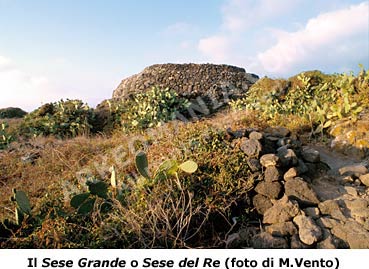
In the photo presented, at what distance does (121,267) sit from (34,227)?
1.04 m

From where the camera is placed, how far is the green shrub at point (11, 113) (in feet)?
57.0

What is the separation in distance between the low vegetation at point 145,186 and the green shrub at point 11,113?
35.5 ft

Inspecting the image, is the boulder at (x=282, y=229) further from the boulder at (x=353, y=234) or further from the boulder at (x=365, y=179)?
the boulder at (x=365, y=179)

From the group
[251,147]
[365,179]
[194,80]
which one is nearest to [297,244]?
[251,147]

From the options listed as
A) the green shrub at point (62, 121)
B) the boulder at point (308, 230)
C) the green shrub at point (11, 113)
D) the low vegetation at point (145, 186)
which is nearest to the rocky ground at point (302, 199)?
the boulder at point (308, 230)

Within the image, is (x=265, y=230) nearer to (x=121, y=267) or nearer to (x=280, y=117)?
(x=121, y=267)

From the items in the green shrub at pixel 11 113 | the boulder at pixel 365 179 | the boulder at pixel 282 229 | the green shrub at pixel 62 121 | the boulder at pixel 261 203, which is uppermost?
the green shrub at pixel 11 113

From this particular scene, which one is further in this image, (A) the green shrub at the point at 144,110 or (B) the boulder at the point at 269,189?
(A) the green shrub at the point at 144,110

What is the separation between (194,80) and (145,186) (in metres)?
11.6

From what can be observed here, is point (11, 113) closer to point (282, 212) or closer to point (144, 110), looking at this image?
point (144, 110)

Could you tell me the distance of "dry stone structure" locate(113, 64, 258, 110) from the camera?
13.7 m

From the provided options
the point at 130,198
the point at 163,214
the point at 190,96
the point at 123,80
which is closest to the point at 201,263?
the point at 163,214

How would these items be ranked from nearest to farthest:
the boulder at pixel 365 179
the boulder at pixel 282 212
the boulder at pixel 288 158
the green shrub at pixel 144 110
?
the boulder at pixel 282 212
the boulder at pixel 288 158
the boulder at pixel 365 179
the green shrub at pixel 144 110

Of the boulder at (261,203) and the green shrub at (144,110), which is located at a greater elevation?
the green shrub at (144,110)
